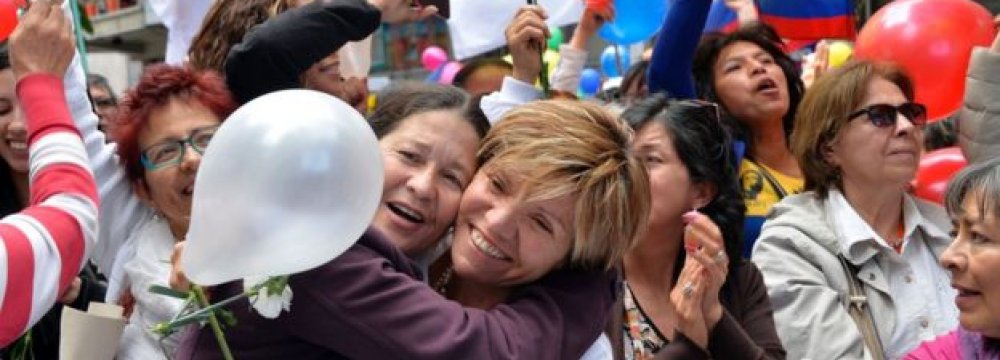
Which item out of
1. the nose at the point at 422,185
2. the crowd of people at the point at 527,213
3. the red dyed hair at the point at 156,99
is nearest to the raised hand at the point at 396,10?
the crowd of people at the point at 527,213

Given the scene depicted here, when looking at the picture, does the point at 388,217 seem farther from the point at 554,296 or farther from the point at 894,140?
the point at 894,140

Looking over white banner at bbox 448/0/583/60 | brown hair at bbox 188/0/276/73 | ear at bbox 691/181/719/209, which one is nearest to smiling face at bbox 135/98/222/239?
brown hair at bbox 188/0/276/73

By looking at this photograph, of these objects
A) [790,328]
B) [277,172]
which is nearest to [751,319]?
[790,328]

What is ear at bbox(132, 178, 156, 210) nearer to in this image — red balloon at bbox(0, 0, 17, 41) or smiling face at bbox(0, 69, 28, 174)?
smiling face at bbox(0, 69, 28, 174)

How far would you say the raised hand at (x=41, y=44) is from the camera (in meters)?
2.12

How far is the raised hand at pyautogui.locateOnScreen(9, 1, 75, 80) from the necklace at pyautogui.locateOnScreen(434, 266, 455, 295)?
747 mm

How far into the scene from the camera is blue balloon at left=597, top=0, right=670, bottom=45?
16.8 feet

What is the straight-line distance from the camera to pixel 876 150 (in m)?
3.33

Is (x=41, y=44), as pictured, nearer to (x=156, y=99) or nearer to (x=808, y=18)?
(x=156, y=99)

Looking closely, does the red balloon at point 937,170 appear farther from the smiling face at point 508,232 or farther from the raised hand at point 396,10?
the smiling face at point 508,232

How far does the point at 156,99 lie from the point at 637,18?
2.97m

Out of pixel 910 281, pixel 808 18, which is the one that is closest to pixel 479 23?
pixel 808 18

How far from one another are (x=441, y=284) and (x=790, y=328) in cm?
114

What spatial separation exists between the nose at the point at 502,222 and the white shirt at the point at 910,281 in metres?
1.41
